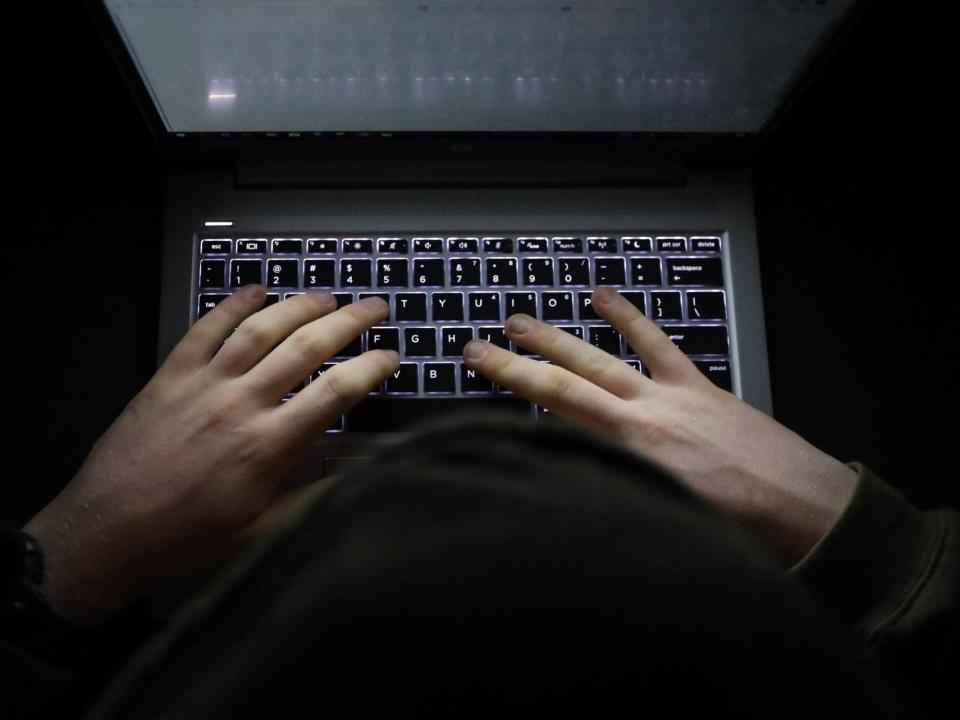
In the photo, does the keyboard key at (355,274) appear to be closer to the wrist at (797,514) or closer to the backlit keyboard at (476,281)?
the backlit keyboard at (476,281)

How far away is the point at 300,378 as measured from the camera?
63 cm

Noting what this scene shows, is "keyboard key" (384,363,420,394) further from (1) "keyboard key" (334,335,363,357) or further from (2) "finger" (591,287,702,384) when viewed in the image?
(2) "finger" (591,287,702,384)

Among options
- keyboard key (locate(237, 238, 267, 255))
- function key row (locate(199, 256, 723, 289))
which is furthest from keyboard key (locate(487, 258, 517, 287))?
keyboard key (locate(237, 238, 267, 255))

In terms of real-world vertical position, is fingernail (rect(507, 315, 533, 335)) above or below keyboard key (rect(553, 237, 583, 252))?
below

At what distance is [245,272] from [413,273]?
0.48 feet

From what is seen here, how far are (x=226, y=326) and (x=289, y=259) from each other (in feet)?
0.27

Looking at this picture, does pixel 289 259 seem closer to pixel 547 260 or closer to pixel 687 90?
pixel 547 260

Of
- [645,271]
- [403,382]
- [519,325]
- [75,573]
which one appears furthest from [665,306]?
[75,573]

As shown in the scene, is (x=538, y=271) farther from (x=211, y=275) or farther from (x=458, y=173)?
(x=211, y=275)

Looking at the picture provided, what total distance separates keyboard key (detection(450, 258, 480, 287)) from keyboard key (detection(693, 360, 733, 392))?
21 cm

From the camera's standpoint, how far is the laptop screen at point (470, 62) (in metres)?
0.56

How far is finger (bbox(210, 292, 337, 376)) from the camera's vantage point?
0.63 m

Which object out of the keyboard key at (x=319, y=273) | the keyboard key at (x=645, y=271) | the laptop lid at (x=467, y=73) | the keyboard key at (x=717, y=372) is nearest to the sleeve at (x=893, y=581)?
the keyboard key at (x=717, y=372)

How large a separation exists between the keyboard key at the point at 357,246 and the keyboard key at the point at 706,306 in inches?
11.3
